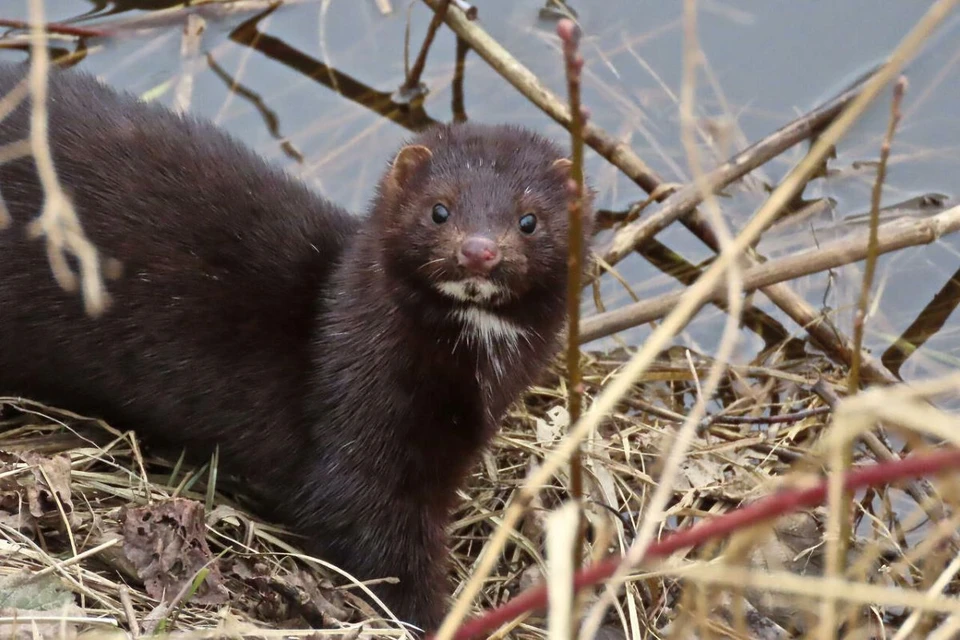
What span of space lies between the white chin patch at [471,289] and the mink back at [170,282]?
733 millimetres

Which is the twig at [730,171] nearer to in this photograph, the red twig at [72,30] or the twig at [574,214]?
the twig at [574,214]

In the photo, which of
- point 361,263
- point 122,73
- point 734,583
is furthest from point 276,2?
point 734,583

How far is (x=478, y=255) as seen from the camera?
3492 mm

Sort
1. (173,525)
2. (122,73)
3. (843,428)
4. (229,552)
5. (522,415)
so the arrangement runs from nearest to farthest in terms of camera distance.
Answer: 1. (843,428)
2. (173,525)
3. (229,552)
4. (522,415)
5. (122,73)

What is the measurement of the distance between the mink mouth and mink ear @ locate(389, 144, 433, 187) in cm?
40

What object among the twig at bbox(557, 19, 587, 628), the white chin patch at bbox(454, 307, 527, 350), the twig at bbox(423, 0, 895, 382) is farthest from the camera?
the twig at bbox(423, 0, 895, 382)

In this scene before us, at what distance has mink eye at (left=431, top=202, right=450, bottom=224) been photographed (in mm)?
3756

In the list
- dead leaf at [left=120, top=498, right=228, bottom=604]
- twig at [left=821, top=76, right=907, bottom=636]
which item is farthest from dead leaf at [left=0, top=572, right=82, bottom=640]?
twig at [left=821, top=76, right=907, bottom=636]

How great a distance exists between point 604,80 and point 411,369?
312cm

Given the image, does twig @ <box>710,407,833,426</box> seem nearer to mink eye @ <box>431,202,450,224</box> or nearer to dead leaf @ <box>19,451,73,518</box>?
mink eye @ <box>431,202,450,224</box>

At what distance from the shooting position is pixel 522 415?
501cm

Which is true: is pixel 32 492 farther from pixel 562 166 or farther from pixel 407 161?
pixel 562 166

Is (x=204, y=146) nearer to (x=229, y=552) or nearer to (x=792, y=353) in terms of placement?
(x=229, y=552)

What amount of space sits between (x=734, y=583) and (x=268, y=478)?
8.36 feet
